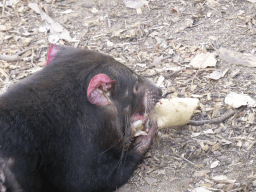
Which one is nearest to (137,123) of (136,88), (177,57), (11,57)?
(136,88)

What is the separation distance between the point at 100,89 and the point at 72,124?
1.06 feet

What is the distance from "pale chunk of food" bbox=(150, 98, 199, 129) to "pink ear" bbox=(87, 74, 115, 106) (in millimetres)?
720

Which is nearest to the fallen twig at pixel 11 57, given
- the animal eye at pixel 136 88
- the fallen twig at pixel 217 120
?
the animal eye at pixel 136 88

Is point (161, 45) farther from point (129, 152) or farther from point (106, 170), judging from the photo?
point (106, 170)

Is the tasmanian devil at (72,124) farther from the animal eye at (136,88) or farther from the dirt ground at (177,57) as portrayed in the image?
the dirt ground at (177,57)

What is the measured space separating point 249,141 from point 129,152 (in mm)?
1042

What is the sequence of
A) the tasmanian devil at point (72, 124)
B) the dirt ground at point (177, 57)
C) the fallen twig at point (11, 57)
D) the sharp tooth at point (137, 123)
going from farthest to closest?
the fallen twig at point (11, 57) → the sharp tooth at point (137, 123) → the dirt ground at point (177, 57) → the tasmanian devil at point (72, 124)

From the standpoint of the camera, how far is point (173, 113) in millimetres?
3240

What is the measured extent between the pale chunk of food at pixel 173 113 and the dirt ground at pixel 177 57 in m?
0.11

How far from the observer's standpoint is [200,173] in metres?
2.90

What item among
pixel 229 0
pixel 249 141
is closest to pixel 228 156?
pixel 249 141

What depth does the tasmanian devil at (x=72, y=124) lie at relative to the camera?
2.29m

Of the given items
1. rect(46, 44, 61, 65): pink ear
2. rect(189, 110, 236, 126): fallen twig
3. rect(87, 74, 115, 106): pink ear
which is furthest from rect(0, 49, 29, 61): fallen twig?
rect(189, 110, 236, 126): fallen twig

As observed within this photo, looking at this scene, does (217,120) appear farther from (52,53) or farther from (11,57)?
(11,57)
